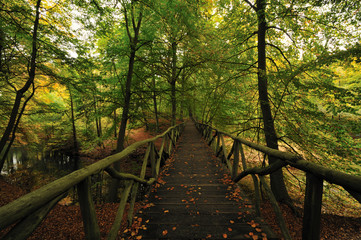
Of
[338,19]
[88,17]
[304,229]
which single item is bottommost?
[304,229]

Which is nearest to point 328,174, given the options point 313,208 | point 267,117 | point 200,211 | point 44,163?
point 313,208

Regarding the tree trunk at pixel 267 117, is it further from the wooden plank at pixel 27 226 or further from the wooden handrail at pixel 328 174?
the wooden plank at pixel 27 226

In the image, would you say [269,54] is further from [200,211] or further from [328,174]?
[200,211]

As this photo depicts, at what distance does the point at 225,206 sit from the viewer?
309 centimetres

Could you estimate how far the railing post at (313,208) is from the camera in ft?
5.12

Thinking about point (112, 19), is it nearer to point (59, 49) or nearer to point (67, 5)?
point (67, 5)

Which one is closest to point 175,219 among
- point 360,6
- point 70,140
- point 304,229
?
point 304,229

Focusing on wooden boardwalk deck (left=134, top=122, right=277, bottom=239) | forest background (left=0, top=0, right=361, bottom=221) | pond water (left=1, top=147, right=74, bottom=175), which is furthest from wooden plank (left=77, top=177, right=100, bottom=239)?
pond water (left=1, top=147, right=74, bottom=175)

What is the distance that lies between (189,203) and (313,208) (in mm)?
2194

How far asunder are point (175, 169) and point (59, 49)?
5971mm

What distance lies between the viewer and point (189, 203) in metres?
3.23

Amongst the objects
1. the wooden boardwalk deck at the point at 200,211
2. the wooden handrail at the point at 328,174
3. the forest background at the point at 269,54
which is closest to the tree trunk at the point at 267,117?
the forest background at the point at 269,54

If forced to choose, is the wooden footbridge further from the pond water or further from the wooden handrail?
the pond water

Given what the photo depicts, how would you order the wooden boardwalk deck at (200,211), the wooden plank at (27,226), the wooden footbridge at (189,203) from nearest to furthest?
the wooden plank at (27,226), the wooden footbridge at (189,203), the wooden boardwalk deck at (200,211)
